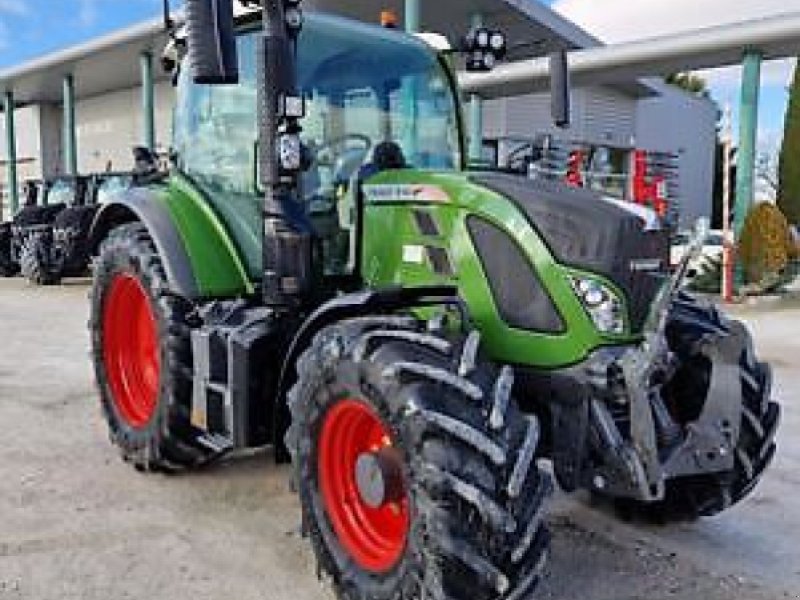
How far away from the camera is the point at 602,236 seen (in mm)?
3232

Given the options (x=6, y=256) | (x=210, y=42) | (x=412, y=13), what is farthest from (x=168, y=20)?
(x=6, y=256)

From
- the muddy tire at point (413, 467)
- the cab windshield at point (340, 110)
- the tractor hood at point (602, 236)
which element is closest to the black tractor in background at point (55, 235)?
the cab windshield at point (340, 110)

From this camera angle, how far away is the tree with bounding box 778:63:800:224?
2067 centimetres

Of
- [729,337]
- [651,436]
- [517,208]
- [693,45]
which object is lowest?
[651,436]

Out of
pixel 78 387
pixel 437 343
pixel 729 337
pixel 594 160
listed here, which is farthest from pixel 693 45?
pixel 437 343

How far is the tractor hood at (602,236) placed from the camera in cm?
323

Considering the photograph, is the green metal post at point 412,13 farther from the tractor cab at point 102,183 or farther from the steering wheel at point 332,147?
the steering wheel at point 332,147

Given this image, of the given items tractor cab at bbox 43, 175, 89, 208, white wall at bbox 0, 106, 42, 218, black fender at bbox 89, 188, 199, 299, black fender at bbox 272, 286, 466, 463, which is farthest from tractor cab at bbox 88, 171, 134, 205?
white wall at bbox 0, 106, 42, 218

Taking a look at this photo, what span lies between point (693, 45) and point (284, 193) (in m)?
11.1

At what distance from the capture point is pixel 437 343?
3.04 m

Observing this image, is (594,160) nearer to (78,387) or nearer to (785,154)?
(785,154)

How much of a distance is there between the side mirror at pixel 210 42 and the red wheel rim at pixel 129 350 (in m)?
1.98

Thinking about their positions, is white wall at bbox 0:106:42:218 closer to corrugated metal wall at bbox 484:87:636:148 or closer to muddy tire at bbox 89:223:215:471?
corrugated metal wall at bbox 484:87:636:148

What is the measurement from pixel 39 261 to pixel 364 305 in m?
13.4
